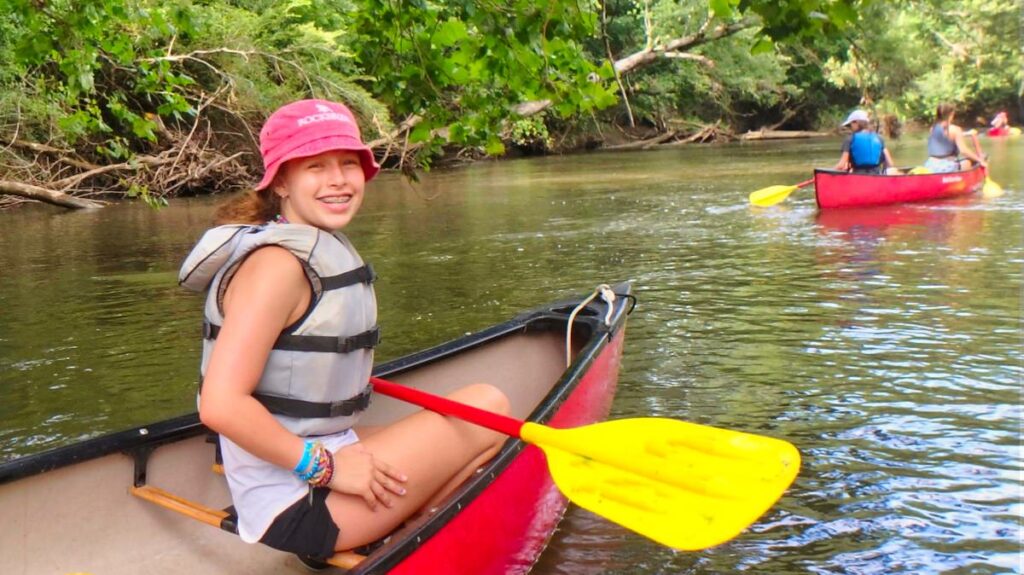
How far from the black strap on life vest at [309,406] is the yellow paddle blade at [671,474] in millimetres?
503

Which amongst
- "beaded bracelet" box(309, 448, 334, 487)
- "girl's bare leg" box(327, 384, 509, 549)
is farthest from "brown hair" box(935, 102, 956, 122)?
"beaded bracelet" box(309, 448, 334, 487)

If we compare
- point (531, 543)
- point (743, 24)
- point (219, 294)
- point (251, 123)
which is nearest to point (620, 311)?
point (531, 543)

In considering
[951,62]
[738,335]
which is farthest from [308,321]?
[951,62]

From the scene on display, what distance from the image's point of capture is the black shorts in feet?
7.16

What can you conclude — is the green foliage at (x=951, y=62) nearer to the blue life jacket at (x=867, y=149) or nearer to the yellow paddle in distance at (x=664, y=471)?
the blue life jacket at (x=867, y=149)

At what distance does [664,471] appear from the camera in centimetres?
245

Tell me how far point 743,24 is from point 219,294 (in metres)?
11.1

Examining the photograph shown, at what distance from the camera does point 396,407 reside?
3.47 meters

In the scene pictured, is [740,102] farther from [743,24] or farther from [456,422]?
[456,422]


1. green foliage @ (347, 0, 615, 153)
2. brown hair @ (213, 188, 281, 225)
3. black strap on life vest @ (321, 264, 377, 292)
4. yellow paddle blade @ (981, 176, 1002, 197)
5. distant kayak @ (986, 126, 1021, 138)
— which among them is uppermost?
green foliage @ (347, 0, 615, 153)

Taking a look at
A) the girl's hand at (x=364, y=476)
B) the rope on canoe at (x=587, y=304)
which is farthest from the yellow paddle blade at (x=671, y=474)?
the rope on canoe at (x=587, y=304)

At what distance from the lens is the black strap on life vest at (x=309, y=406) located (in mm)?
2127

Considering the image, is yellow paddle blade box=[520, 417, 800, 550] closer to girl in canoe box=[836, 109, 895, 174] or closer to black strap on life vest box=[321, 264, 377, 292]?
black strap on life vest box=[321, 264, 377, 292]

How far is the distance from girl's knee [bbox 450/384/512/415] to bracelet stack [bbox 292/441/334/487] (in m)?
0.58
